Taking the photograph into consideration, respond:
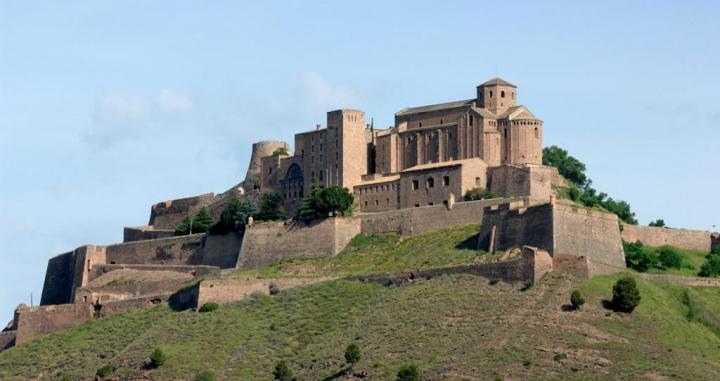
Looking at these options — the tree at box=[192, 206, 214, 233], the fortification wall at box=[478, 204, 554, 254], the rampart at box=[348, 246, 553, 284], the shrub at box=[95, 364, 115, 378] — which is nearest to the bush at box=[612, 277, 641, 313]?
the rampart at box=[348, 246, 553, 284]

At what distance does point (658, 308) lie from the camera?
Result: 3339 inches

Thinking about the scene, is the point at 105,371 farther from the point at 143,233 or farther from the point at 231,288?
the point at 143,233

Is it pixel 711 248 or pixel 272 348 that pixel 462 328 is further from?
pixel 711 248

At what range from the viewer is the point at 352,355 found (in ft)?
270

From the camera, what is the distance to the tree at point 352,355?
270 feet

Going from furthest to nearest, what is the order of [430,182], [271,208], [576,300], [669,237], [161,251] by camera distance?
1. [161,251]
2. [271,208]
3. [430,182]
4. [669,237]
5. [576,300]

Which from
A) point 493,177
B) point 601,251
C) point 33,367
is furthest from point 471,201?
point 33,367

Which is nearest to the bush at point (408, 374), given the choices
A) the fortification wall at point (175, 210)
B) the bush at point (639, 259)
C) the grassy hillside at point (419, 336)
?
the grassy hillside at point (419, 336)

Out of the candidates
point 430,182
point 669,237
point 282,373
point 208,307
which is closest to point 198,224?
point 430,182

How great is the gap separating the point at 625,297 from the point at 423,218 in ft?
65.9

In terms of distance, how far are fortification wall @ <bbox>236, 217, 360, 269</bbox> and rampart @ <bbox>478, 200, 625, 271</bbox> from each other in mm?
10816

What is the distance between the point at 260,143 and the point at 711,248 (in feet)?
95.8

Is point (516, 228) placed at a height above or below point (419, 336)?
above

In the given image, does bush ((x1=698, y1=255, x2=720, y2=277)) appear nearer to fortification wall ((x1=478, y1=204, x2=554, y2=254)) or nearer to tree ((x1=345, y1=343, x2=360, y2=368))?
fortification wall ((x1=478, y1=204, x2=554, y2=254))
